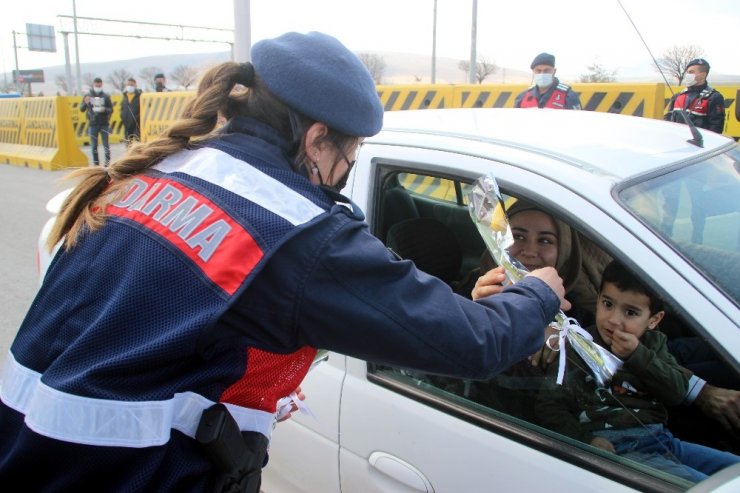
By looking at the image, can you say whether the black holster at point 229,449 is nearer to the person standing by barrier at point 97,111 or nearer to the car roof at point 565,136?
the car roof at point 565,136

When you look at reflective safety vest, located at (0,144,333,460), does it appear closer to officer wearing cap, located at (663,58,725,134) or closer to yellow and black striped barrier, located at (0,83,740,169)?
yellow and black striped barrier, located at (0,83,740,169)

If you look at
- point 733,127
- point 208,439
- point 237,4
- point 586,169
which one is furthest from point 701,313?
point 733,127

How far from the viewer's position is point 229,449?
1.11 metres

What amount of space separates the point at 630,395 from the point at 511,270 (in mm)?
607

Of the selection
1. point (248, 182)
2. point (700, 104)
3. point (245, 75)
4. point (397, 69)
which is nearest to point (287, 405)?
point (248, 182)

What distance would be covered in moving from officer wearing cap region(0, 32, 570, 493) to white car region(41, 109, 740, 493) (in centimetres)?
36

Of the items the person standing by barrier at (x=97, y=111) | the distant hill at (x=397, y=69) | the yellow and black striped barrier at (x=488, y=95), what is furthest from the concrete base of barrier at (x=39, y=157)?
the distant hill at (x=397, y=69)

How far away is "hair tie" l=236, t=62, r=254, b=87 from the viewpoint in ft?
4.07

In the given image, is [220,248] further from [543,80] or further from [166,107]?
[166,107]

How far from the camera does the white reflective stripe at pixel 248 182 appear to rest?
1.04m

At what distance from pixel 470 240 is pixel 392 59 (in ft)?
416

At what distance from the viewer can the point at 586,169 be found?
151cm

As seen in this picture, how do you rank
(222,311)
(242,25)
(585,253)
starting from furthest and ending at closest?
(242,25) < (585,253) < (222,311)

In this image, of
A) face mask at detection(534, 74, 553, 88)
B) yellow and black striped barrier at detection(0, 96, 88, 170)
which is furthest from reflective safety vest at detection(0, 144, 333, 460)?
yellow and black striped barrier at detection(0, 96, 88, 170)
